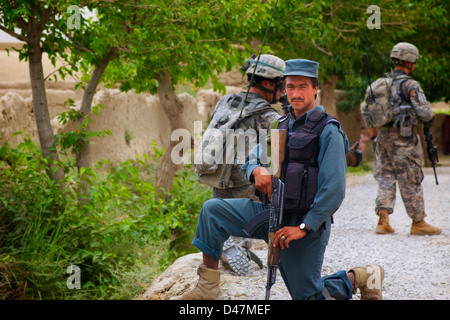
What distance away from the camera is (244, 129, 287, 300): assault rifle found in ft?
10.2

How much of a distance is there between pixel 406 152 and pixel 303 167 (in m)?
4.23

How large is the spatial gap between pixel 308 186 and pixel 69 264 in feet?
10.4

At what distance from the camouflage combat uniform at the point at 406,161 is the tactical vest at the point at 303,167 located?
405 centimetres

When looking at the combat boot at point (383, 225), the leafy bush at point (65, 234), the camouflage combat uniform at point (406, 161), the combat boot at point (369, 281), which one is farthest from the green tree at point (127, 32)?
the combat boot at point (369, 281)

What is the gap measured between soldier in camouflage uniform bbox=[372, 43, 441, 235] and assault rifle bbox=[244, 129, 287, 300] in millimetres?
4070

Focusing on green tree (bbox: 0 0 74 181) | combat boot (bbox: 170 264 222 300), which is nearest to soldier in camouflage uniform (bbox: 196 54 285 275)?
combat boot (bbox: 170 264 222 300)

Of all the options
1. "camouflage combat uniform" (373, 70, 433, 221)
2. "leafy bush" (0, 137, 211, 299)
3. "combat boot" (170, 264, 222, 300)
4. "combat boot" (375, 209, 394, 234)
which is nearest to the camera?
"combat boot" (170, 264, 222, 300)

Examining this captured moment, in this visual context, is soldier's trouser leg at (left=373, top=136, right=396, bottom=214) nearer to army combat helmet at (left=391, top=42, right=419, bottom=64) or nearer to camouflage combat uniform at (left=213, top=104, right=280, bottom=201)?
army combat helmet at (left=391, top=42, right=419, bottom=64)

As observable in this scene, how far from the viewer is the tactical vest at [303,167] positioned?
10.3 feet

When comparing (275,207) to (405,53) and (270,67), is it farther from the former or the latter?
(405,53)

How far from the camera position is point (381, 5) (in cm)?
1177

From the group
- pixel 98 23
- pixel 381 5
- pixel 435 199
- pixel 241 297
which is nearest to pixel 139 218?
pixel 241 297

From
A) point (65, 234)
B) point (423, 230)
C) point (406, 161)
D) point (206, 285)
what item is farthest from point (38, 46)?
point (423, 230)
